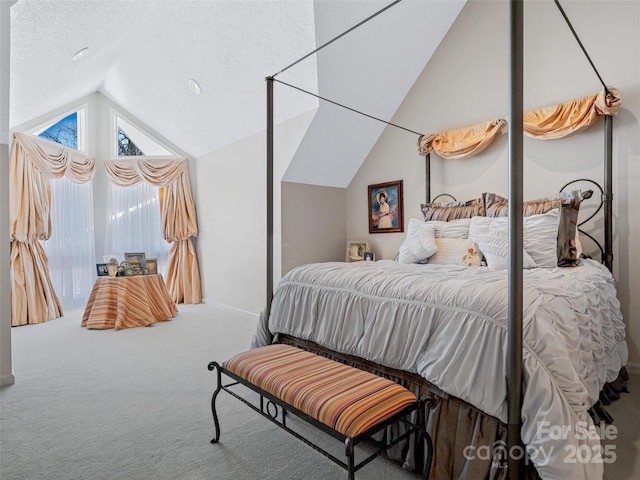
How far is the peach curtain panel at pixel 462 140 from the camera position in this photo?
322cm

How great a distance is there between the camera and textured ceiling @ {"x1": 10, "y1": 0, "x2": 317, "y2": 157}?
2984mm

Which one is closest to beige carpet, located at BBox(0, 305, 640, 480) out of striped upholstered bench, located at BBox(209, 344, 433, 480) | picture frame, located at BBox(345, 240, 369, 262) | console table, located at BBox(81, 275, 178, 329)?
striped upholstered bench, located at BBox(209, 344, 433, 480)

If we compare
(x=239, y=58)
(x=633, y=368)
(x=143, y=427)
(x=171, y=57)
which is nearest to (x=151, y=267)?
(x=171, y=57)

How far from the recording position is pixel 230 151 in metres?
4.82

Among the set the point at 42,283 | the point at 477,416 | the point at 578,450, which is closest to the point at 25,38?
the point at 42,283

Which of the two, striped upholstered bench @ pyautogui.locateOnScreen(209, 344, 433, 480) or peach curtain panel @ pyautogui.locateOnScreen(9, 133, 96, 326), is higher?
peach curtain panel @ pyautogui.locateOnScreen(9, 133, 96, 326)

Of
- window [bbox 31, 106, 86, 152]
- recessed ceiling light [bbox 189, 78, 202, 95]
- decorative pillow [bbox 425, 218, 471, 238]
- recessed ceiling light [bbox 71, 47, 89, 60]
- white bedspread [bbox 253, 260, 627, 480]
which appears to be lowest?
white bedspread [bbox 253, 260, 627, 480]

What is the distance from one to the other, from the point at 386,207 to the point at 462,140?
3.63ft

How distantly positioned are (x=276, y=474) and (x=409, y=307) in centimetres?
90

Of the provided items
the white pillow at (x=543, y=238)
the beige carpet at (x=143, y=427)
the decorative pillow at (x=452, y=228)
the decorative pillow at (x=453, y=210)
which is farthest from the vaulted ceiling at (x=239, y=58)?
the beige carpet at (x=143, y=427)

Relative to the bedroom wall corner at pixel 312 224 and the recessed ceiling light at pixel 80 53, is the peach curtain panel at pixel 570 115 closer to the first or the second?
the bedroom wall corner at pixel 312 224

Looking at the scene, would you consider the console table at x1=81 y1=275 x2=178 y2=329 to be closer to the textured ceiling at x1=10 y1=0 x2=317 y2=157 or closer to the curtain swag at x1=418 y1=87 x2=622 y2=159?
the textured ceiling at x1=10 y1=0 x2=317 y2=157

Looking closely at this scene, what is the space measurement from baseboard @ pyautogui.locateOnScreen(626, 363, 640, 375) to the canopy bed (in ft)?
1.18

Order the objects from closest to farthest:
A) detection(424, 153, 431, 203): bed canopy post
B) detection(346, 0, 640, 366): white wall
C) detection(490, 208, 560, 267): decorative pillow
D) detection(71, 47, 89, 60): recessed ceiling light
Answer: detection(490, 208, 560, 267): decorative pillow → detection(346, 0, 640, 366): white wall → detection(71, 47, 89, 60): recessed ceiling light → detection(424, 153, 431, 203): bed canopy post
